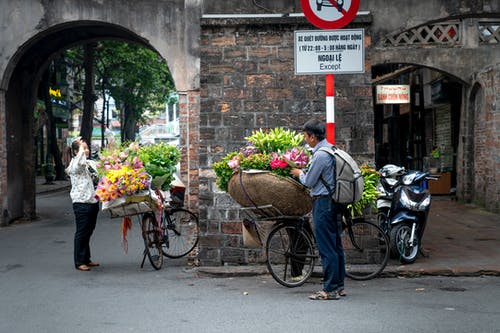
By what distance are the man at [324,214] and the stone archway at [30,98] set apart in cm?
687

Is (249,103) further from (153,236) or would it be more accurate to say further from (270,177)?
(153,236)

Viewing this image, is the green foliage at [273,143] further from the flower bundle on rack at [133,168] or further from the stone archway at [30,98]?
the stone archway at [30,98]

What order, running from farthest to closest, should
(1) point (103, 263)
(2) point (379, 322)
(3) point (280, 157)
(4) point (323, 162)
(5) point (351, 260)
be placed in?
(1) point (103, 263) < (5) point (351, 260) < (3) point (280, 157) < (4) point (323, 162) < (2) point (379, 322)

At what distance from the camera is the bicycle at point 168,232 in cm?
1030

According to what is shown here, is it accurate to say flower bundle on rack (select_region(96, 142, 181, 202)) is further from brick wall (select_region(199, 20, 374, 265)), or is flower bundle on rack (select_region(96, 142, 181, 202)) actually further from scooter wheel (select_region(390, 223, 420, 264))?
scooter wheel (select_region(390, 223, 420, 264))

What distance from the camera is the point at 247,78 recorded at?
9977mm

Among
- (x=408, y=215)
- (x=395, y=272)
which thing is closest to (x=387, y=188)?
(x=408, y=215)

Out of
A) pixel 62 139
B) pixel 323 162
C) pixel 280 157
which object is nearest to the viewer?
pixel 323 162

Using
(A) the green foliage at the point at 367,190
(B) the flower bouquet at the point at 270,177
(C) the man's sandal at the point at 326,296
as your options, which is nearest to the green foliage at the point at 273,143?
(B) the flower bouquet at the point at 270,177

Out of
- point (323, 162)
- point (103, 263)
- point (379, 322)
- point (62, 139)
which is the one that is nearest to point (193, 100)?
point (103, 263)

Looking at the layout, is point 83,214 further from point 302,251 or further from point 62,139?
point 62,139

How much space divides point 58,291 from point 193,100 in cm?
725

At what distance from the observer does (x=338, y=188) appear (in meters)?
7.67

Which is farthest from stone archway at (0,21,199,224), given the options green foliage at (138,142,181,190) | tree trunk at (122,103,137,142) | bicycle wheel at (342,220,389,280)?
tree trunk at (122,103,137,142)
